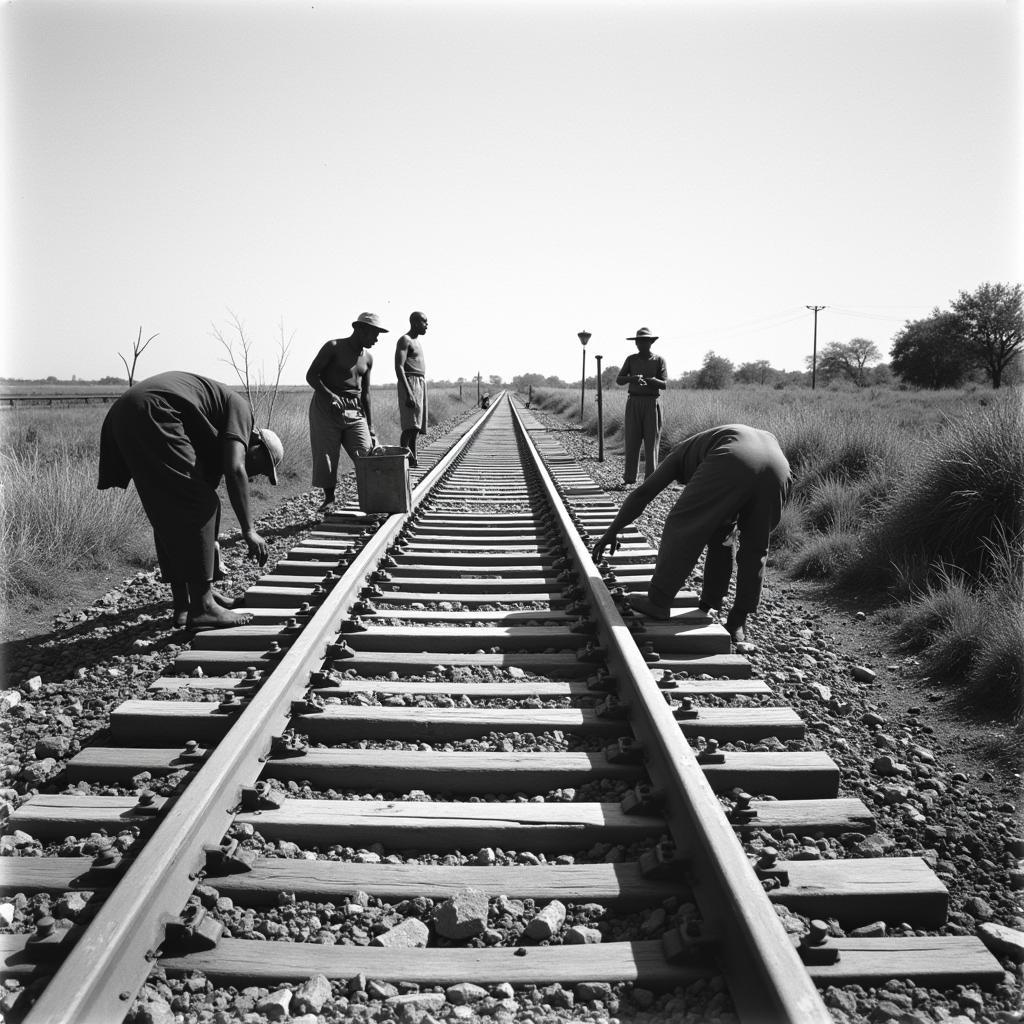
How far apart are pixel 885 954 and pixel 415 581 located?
3606 mm

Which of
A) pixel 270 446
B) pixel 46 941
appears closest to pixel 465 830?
pixel 46 941

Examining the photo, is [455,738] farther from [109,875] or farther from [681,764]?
[109,875]

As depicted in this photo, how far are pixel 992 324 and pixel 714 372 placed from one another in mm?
31250

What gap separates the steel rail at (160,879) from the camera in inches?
66.9

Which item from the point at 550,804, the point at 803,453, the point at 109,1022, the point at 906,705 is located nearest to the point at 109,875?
the point at 109,1022

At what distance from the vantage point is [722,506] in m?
4.13

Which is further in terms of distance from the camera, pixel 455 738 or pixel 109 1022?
pixel 455 738

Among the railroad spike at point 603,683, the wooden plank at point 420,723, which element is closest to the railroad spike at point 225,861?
the wooden plank at point 420,723

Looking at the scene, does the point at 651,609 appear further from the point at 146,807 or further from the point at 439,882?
the point at 146,807

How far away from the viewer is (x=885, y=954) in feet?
6.46

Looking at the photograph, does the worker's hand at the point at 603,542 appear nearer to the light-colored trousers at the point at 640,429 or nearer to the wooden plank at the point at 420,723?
the wooden plank at the point at 420,723

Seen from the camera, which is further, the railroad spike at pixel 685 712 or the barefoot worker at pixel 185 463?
the barefoot worker at pixel 185 463

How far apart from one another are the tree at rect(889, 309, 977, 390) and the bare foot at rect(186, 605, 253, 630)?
62.6 meters

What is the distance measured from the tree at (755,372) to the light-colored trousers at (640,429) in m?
83.1
